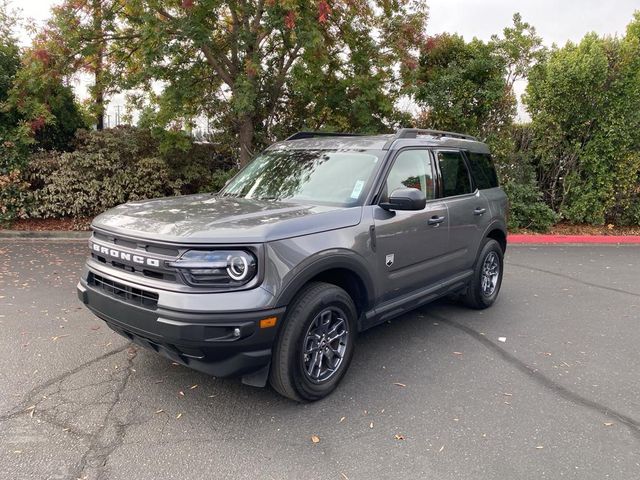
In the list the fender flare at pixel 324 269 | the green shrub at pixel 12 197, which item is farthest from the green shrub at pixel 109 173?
the fender flare at pixel 324 269

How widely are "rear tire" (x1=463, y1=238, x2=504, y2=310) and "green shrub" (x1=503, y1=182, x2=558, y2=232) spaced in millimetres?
5648

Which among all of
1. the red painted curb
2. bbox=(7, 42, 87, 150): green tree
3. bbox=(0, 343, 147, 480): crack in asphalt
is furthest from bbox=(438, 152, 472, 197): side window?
bbox=(7, 42, 87, 150): green tree

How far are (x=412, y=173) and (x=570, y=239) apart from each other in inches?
303

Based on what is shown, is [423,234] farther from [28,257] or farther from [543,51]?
[543,51]

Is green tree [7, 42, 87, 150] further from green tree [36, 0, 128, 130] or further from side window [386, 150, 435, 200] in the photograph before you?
side window [386, 150, 435, 200]

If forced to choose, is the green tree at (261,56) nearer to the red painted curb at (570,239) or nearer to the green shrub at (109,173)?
the green shrub at (109,173)

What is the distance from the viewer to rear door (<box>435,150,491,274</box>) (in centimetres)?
464

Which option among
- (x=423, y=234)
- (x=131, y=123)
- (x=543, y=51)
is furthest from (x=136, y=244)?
(x=543, y=51)

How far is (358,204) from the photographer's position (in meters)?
3.66

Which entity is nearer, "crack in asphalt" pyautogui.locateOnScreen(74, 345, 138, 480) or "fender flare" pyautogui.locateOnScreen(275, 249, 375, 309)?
"crack in asphalt" pyautogui.locateOnScreen(74, 345, 138, 480)

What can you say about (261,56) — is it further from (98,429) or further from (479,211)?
(98,429)

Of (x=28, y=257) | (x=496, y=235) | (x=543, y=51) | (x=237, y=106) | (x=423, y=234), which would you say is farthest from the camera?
(x=543, y=51)

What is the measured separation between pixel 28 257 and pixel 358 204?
20.5 ft

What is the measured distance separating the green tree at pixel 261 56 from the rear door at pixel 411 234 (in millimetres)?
4009
